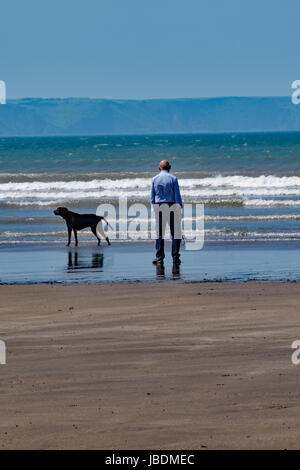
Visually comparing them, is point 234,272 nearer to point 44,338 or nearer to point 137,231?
point 44,338

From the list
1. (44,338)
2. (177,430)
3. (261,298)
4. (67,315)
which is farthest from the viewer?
(261,298)

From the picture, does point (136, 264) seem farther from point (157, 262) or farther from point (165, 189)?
point (165, 189)

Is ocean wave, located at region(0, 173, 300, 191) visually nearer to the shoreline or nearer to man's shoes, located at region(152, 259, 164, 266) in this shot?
the shoreline

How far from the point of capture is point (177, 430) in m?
5.05

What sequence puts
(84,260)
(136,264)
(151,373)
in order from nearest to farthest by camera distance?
1. (151,373)
2. (136,264)
3. (84,260)

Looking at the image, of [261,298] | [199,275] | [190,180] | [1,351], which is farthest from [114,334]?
[190,180]

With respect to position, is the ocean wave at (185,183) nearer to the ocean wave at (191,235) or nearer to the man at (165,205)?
the ocean wave at (191,235)

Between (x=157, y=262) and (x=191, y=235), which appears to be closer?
(x=157, y=262)

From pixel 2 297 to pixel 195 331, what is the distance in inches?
126

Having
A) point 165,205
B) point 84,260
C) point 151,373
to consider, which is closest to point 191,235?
point 84,260

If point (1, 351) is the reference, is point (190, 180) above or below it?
above

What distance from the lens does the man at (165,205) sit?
1316 centimetres

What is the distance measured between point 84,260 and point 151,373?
7844 mm

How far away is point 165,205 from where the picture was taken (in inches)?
524
